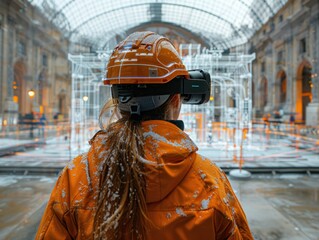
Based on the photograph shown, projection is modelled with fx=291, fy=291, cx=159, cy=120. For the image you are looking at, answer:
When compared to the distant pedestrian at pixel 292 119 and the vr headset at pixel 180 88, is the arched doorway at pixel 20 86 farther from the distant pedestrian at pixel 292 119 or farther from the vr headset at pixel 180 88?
the vr headset at pixel 180 88

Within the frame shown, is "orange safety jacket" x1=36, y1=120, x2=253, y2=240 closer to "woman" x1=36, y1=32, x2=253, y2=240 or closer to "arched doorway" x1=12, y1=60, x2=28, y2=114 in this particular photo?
"woman" x1=36, y1=32, x2=253, y2=240

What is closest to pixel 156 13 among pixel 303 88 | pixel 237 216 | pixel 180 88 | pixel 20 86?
pixel 303 88

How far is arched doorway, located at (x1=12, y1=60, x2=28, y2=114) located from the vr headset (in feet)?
87.4

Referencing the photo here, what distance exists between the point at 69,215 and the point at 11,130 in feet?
77.2

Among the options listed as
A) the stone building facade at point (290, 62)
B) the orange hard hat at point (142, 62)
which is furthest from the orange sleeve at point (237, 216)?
the stone building facade at point (290, 62)

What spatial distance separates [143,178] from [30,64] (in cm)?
2949

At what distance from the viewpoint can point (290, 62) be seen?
3103cm

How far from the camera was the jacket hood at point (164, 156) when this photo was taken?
3.36 ft

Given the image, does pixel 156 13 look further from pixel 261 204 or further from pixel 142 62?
pixel 142 62

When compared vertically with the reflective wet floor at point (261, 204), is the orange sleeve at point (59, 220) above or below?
above

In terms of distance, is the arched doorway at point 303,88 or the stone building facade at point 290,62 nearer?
the stone building facade at point 290,62

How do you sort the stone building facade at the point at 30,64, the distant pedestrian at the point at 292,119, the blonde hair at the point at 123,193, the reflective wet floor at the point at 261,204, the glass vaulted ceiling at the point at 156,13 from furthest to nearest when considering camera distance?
the glass vaulted ceiling at the point at 156,13 → the distant pedestrian at the point at 292,119 → the stone building facade at the point at 30,64 → the reflective wet floor at the point at 261,204 → the blonde hair at the point at 123,193

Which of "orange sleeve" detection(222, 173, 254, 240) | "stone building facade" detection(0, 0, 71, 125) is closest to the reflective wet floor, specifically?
"orange sleeve" detection(222, 173, 254, 240)

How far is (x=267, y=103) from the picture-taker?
36.1 m
